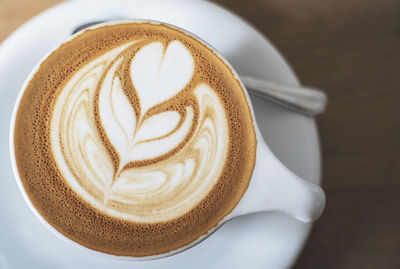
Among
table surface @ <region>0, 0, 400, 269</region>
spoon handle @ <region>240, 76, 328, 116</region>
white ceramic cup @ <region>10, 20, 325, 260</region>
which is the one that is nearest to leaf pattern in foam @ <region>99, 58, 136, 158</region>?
white ceramic cup @ <region>10, 20, 325, 260</region>

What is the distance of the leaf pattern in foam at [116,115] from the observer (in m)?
0.79

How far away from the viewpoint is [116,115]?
2.61 feet

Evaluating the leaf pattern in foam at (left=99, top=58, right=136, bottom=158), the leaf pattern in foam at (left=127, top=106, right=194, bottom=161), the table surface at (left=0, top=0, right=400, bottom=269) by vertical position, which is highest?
the leaf pattern in foam at (left=99, top=58, right=136, bottom=158)

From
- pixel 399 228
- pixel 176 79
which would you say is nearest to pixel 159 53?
pixel 176 79

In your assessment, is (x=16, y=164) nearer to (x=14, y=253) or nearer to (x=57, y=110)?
(x=57, y=110)

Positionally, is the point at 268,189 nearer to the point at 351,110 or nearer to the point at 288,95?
the point at 288,95

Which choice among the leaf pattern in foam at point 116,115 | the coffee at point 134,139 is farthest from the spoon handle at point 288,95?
the leaf pattern in foam at point 116,115

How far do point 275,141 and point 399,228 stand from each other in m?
0.50

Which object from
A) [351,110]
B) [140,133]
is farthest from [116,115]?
[351,110]

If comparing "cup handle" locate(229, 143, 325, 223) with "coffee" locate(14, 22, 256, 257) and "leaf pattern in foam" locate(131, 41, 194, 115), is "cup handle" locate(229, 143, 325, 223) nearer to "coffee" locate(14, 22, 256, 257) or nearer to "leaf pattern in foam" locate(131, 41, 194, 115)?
"coffee" locate(14, 22, 256, 257)

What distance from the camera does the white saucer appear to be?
2.95 feet

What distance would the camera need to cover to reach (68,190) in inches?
30.5

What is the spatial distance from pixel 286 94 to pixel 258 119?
78 millimetres

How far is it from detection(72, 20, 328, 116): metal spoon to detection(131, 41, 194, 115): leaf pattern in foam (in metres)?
0.16
